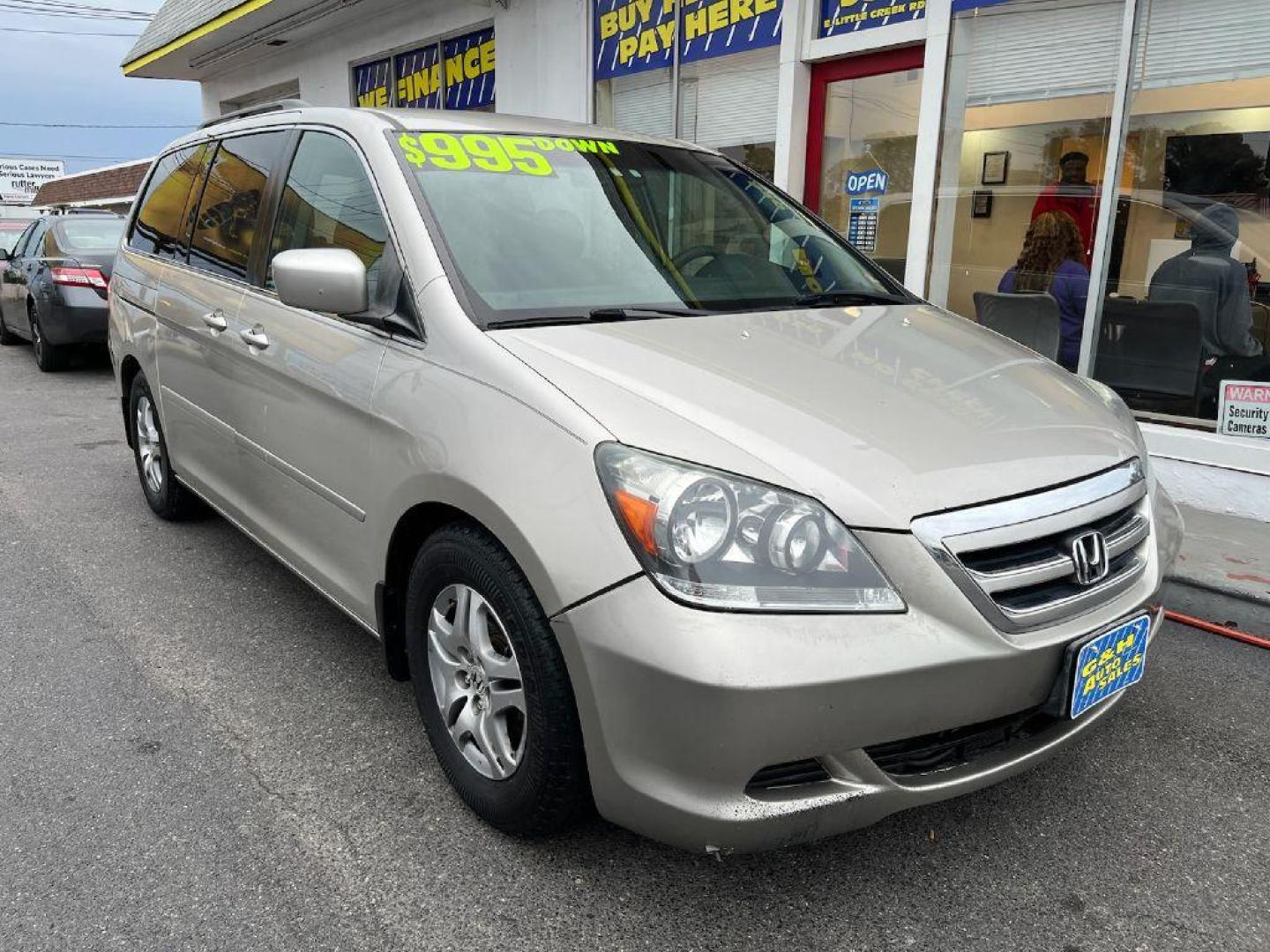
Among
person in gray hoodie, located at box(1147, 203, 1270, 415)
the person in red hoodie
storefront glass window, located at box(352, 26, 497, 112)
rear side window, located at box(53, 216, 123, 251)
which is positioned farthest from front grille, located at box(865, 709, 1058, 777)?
rear side window, located at box(53, 216, 123, 251)

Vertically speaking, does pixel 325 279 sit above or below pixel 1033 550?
above

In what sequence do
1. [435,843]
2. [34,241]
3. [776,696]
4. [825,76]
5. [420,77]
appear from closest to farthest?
[776,696], [435,843], [825,76], [34,241], [420,77]

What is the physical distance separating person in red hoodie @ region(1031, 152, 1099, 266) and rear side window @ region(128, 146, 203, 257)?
4762 millimetres

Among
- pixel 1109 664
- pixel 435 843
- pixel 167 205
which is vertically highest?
pixel 167 205

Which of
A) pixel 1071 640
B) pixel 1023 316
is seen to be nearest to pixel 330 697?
pixel 1071 640

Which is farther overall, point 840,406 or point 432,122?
point 432,122

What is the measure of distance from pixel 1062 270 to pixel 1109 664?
4.47 m

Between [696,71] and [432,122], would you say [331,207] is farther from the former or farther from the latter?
[696,71]

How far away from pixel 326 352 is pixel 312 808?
1.24m

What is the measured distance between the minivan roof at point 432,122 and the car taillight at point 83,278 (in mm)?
6572

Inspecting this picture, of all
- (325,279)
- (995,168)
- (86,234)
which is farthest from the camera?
(86,234)

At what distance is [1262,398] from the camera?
16.8ft

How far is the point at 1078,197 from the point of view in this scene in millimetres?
5812

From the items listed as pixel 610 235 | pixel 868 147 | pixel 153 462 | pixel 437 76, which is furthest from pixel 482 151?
pixel 437 76
